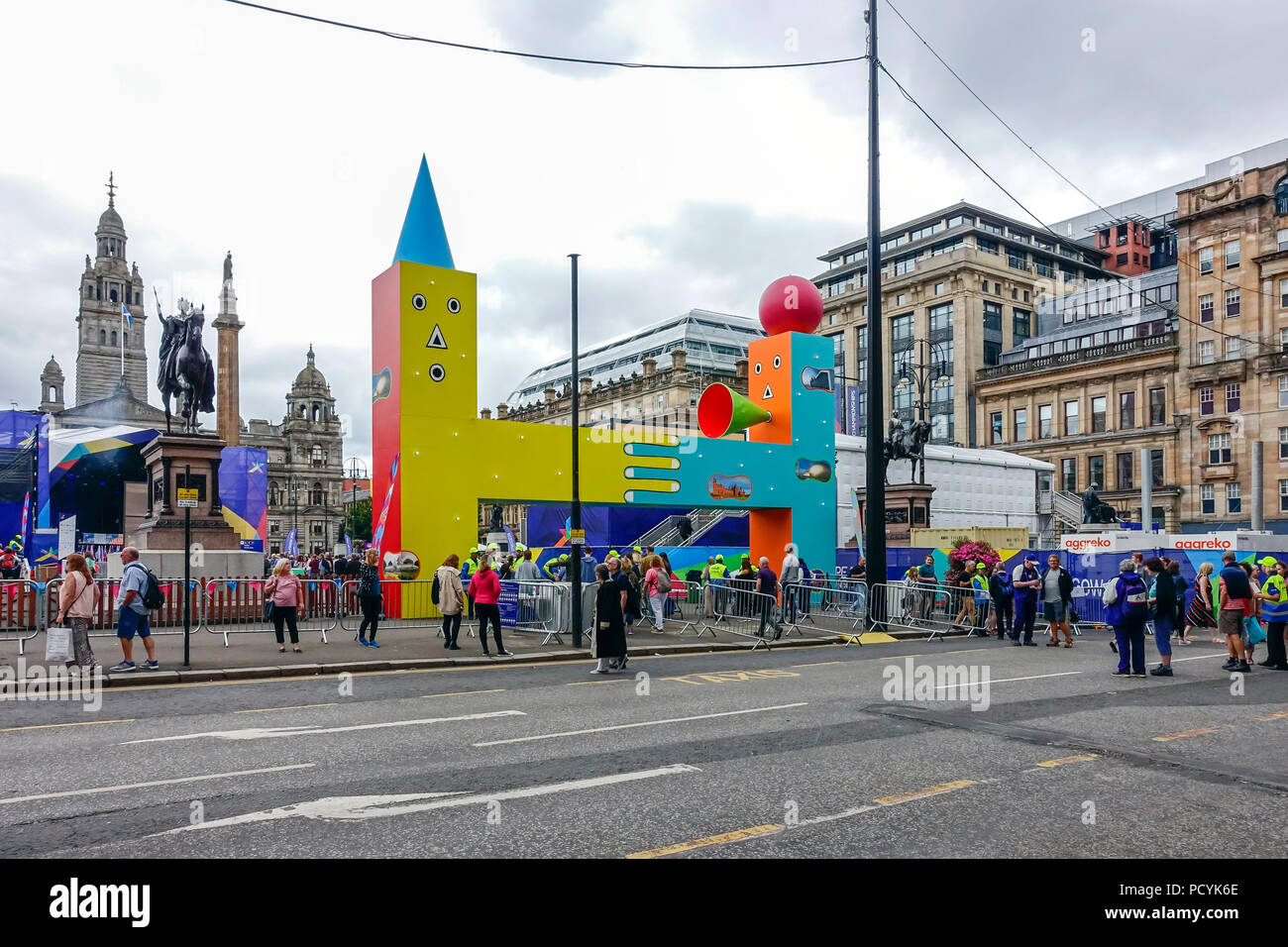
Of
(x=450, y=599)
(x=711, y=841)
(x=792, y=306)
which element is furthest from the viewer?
(x=792, y=306)

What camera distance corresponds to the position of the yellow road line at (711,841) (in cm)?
512

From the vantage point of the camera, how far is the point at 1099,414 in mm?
63562

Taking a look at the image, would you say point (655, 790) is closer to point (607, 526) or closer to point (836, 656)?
point (836, 656)

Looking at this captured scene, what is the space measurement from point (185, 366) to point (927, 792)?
69.9ft

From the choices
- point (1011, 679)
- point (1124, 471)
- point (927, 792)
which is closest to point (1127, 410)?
point (1124, 471)

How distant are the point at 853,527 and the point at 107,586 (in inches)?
897

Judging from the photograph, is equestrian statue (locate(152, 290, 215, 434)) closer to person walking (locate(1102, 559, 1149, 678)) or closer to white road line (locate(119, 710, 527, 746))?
white road line (locate(119, 710, 527, 746))

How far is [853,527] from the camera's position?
32.3 meters

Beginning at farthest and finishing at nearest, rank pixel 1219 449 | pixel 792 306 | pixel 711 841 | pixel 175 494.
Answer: pixel 1219 449 < pixel 792 306 < pixel 175 494 < pixel 711 841

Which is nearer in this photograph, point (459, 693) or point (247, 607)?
point (459, 693)

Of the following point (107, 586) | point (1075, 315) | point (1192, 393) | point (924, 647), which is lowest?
point (924, 647)

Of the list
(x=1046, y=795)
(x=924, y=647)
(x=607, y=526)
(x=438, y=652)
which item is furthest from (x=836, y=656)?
(x=607, y=526)

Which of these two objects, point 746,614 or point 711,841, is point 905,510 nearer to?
point 746,614

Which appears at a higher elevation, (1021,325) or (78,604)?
(1021,325)
